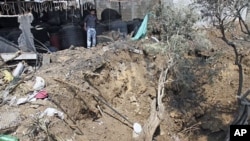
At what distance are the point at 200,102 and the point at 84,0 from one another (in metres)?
8.83

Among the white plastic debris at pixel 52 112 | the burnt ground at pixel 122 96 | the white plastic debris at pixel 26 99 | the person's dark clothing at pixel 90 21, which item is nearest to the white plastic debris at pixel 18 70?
the burnt ground at pixel 122 96

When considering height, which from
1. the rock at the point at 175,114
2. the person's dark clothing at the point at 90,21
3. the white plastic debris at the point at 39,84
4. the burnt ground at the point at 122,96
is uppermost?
the person's dark clothing at the point at 90,21

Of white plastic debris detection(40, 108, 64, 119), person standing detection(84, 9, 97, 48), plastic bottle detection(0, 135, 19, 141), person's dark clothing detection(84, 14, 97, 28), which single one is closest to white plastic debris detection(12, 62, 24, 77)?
white plastic debris detection(40, 108, 64, 119)

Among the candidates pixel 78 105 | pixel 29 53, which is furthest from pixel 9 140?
pixel 29 53

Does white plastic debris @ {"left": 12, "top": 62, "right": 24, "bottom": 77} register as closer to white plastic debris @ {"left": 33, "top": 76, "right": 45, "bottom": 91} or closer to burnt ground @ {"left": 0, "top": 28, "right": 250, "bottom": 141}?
burnt ground @ {"left": 0, "top": 28, "right": 250, "bottom": 141}

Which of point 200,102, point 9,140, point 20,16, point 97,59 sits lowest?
point 200,102

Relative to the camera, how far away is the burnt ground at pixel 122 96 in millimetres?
7312

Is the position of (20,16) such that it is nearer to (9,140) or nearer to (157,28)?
(157,28)

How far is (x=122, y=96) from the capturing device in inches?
373

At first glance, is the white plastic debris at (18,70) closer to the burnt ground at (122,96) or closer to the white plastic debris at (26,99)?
the burnt ground at (122,96)

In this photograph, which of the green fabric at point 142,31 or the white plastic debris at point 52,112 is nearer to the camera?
the white plastic debris at point 52,112

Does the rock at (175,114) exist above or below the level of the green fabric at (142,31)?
below

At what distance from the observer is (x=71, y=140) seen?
7.06 meters

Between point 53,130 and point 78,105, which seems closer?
point 53,130
